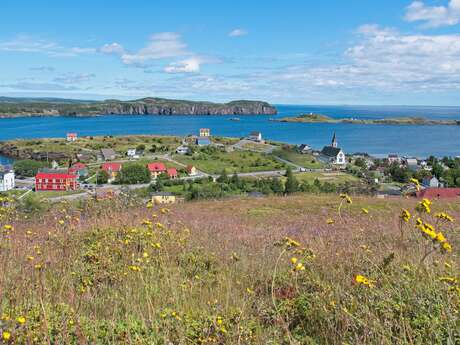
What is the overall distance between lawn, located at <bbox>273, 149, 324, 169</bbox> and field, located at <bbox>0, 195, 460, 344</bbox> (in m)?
64.7

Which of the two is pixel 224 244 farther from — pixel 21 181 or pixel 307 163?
A: pixel 307 163

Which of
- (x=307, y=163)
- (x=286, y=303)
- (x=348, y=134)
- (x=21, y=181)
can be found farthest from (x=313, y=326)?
(x=348, y=134)

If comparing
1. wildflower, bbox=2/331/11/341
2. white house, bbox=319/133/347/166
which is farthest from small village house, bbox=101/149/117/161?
wildflower, bbox=2/331/11/341

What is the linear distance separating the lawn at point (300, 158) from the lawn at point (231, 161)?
4236 millimetres

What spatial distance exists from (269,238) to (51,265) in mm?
3098

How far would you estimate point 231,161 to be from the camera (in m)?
69.9

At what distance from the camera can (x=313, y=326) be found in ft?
9.77

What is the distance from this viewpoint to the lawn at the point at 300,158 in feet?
229

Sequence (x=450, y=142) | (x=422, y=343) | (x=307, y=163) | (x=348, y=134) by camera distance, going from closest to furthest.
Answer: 1. (x=422, y=343)
2. (x=307, y=163)
3. (x=450, y=142)
4. (x=348, y=134)

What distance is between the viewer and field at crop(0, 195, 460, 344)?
2476 mm

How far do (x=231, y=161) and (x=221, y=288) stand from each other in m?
66.3

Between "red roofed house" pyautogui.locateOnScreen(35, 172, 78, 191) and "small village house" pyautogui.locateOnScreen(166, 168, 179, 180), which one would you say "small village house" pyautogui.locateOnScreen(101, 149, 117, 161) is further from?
"red roofed house" pyautogui.locateOnScreen(35, 172, 78, 191)

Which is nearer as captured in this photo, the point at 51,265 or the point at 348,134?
the point at 51,265

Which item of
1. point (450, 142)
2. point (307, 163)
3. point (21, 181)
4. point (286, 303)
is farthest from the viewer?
point (450, 142)
